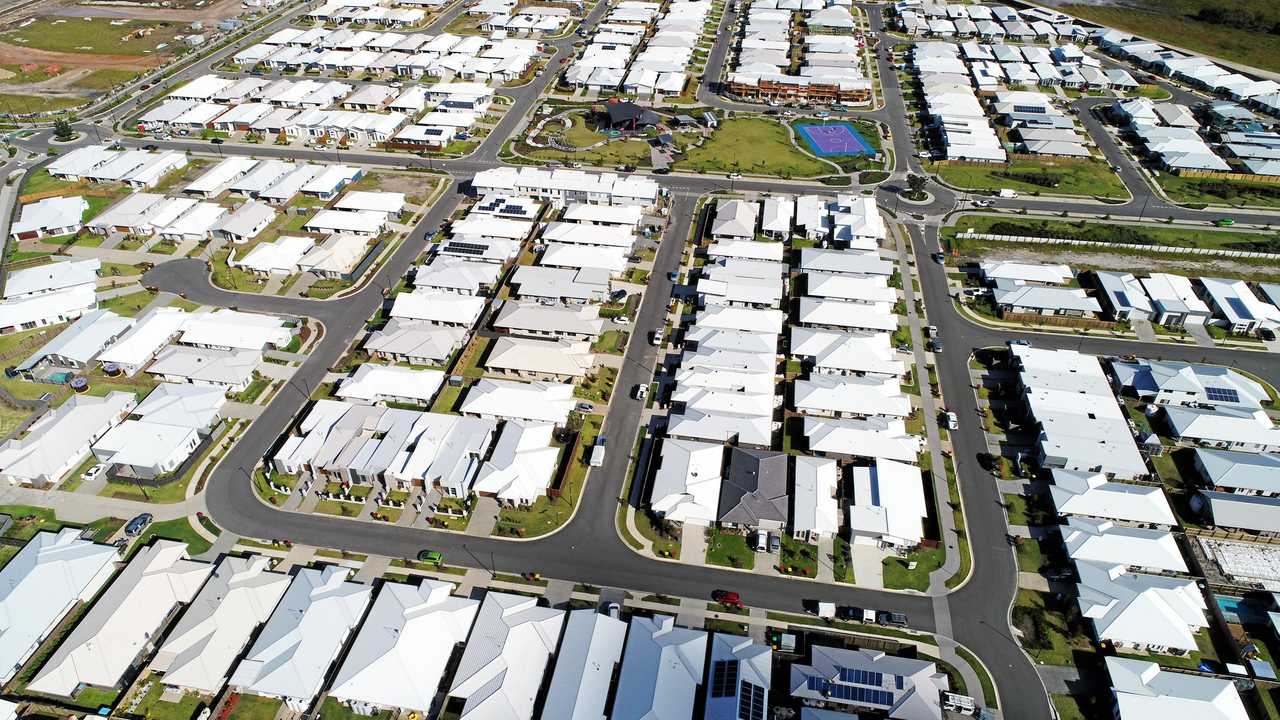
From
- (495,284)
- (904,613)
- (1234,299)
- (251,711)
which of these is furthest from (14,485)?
(1234,299)

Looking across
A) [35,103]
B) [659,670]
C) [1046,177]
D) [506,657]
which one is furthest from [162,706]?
[35,103]

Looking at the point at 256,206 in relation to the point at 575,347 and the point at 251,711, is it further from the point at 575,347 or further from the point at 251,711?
the point at 251,711

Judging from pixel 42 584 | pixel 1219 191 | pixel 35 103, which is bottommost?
pixel 42 584

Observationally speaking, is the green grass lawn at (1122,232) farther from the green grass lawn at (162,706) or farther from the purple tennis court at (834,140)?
the green grass lawn at (162,706)

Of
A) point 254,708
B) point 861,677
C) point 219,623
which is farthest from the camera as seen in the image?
point 219,623

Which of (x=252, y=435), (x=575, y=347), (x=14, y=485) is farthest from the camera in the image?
(x=575, y=347)

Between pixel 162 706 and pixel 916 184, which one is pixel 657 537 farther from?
pixel 916 184
